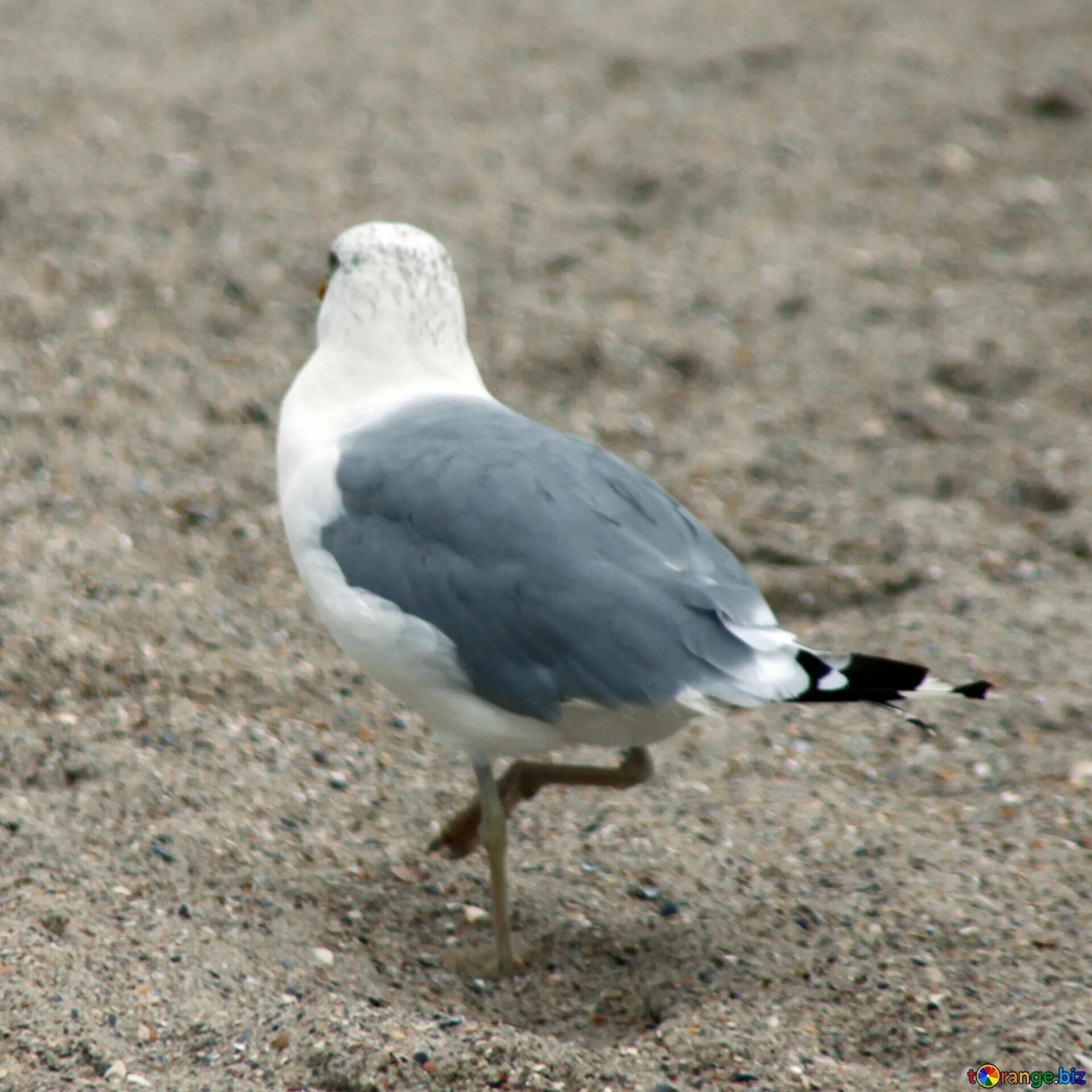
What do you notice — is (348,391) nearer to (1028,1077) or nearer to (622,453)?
(622,453)

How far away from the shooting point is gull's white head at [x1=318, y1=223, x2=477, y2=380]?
3416 mm

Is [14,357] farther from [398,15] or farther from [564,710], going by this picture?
[398,15]

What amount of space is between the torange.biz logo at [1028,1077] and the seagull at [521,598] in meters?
0.64

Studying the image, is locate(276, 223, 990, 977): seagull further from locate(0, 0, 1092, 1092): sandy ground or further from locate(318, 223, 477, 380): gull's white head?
locate(0, 0, 1092, 1092): sandy ground

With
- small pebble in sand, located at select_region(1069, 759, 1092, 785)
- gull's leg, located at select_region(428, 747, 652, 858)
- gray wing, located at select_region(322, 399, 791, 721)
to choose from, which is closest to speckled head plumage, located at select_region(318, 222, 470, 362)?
gray wing, located at select_region(322, 399, 791, 721)

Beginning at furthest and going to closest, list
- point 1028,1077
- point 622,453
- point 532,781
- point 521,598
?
1. point 622,453
2. point 532,781
3. point 521,598
4. point 1028,1077

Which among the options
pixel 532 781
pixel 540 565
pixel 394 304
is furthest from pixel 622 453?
pixel 540 565

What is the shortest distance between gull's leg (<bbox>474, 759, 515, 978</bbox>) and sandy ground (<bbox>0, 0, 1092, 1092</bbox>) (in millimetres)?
74

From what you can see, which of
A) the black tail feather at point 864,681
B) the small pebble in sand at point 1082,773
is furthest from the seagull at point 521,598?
the small pebble in sand at point 1082,773

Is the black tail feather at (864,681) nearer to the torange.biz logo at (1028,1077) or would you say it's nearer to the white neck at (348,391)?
the torange.biz logo at (1028,1077)

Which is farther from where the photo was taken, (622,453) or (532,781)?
(622,453)

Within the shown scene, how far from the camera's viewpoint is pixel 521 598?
2898mm

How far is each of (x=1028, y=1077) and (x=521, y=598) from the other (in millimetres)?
1186

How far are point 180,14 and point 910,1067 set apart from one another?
590cm
